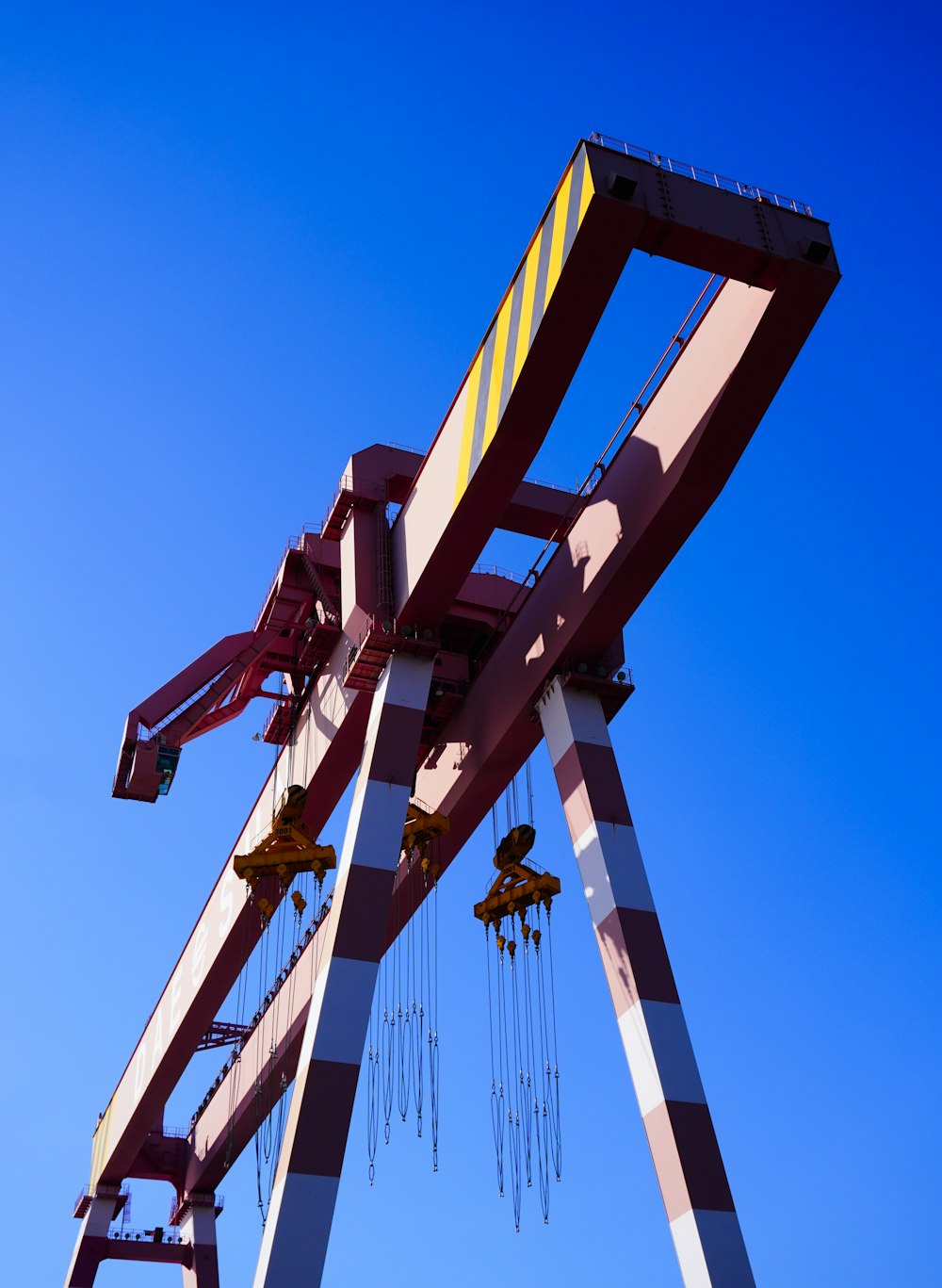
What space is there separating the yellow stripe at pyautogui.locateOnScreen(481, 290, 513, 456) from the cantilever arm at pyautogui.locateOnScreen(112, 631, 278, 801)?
712 centimetres

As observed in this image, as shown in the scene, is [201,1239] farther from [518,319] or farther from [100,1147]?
[518,319]

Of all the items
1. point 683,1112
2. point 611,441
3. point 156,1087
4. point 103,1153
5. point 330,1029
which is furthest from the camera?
point 103,1153

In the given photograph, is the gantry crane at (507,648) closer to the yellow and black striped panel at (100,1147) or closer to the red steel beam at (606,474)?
the red steel beam at (606,474)

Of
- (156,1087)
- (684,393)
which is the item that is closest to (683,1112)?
(684,393)

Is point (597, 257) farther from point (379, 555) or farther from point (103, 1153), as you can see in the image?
point (103, 1153)

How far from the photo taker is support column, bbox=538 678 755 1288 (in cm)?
1288

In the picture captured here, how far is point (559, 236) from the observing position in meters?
13.0

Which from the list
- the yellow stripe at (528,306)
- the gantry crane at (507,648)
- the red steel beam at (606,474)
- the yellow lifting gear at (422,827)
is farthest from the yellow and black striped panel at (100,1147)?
the yellow stripe at (528,306)

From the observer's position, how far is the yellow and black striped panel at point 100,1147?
93.4ft

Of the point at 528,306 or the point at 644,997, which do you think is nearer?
the point at 528,306

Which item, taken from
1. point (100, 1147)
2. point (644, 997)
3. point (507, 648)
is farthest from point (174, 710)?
point (100, 1147)

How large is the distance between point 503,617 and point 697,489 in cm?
492

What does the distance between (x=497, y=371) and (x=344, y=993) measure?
269 inches

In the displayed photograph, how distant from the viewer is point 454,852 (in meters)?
19.1
